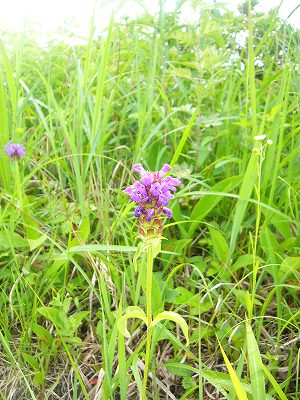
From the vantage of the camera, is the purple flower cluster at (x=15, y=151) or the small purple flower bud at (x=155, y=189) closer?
the small purple flower bud at (x=155, y=189)

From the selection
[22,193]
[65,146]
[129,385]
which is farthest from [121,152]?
[129,385]

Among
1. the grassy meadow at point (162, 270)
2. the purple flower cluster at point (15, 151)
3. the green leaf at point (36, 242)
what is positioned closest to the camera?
the grassy meadow at point (162, 270)

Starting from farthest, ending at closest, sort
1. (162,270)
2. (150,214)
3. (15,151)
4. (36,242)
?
(15,151), (162,270), (36,242), (150,214)

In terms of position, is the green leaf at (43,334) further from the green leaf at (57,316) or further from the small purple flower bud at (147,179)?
the small purple flower bud at (147,179)

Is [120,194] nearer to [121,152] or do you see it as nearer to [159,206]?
[121,152]

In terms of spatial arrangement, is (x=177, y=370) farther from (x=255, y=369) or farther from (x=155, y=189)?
(x=155, y=189)

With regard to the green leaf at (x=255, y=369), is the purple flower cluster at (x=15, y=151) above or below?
above

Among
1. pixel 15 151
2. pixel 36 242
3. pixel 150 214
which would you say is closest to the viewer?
pixel 150 214

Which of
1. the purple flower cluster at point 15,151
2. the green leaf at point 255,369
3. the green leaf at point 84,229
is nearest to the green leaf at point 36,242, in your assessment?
the green leaf at point 84,229

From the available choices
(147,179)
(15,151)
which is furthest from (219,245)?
(15,151)

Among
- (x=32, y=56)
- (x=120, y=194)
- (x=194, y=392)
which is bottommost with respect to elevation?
(x=194, y=392)

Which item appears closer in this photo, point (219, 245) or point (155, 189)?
point (155, 189)
